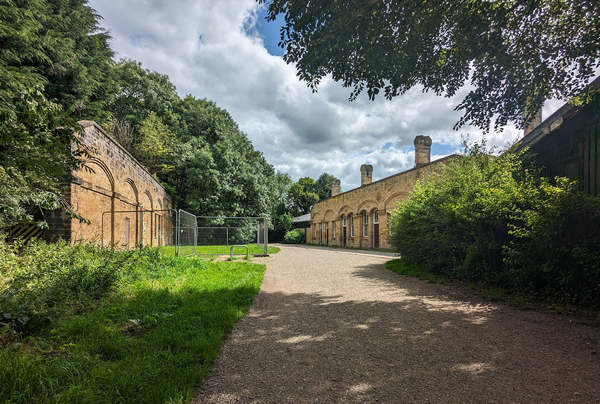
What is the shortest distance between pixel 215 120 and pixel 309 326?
92.2ft

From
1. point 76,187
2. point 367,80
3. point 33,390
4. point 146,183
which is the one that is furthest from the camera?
point 146,183

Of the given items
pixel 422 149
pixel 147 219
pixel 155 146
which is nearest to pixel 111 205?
pixel 147 219

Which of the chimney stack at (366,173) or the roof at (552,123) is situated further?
the chimney stack at (366,173)

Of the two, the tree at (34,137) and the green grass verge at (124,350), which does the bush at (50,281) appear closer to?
the green grass verge at (124,350)

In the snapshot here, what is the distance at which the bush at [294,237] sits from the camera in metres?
37.4

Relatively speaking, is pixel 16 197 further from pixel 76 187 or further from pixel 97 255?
pixel 76 187

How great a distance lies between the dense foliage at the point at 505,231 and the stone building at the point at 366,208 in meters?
8.07

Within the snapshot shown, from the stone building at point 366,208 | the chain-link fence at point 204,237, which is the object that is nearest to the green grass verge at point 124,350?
the chain-link fence at point 204,237

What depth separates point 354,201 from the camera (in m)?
25.4

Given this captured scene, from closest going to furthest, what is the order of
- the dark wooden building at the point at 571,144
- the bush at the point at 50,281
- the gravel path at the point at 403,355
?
the gravel path at the point at 403,355, the bush at the point at 50,281, the dark wooden building at the point at 571,144

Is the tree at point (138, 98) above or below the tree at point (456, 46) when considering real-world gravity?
above

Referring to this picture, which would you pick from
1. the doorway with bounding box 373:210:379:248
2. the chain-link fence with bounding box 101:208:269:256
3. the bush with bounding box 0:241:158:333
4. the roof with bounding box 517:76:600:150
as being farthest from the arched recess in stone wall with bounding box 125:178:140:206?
the doorway with bounding box 373:210:379:248

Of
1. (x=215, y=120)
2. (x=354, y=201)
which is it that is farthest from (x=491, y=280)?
(x=215, y=120)

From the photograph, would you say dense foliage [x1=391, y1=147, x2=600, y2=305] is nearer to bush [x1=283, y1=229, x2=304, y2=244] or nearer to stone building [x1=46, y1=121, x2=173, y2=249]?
stone building [x1=46, y1=121, x2=173, y2=249]
